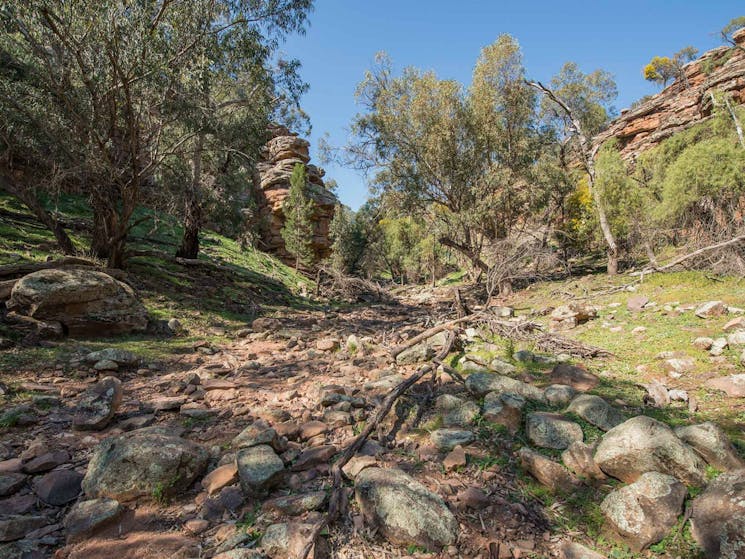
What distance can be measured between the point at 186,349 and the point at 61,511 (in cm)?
463

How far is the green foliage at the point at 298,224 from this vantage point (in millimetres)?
27906

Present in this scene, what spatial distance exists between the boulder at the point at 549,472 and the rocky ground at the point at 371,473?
14mm

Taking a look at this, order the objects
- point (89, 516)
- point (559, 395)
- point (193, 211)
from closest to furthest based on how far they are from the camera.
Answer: point (89, 516) → point (559, 395) → point (193, 211)

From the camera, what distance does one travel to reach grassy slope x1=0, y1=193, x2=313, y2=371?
261 inches

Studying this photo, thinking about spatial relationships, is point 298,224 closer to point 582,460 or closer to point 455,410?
point 455,410

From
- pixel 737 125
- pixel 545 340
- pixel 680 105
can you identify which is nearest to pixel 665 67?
pixel 680 105

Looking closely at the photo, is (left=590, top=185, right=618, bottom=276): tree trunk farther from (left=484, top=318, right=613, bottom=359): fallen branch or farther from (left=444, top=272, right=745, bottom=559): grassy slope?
(left=484, top=318, right=613, bottom=359): fallen branch

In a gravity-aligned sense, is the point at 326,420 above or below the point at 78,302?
below

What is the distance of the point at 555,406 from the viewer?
3848 mm

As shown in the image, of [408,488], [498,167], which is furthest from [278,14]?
[408,488]

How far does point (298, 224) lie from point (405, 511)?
1069 inches

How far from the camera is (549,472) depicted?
270cm

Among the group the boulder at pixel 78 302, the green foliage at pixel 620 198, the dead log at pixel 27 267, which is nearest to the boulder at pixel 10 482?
the boulder at pixel 78 302

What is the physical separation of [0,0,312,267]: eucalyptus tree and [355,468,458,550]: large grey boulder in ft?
30.0
